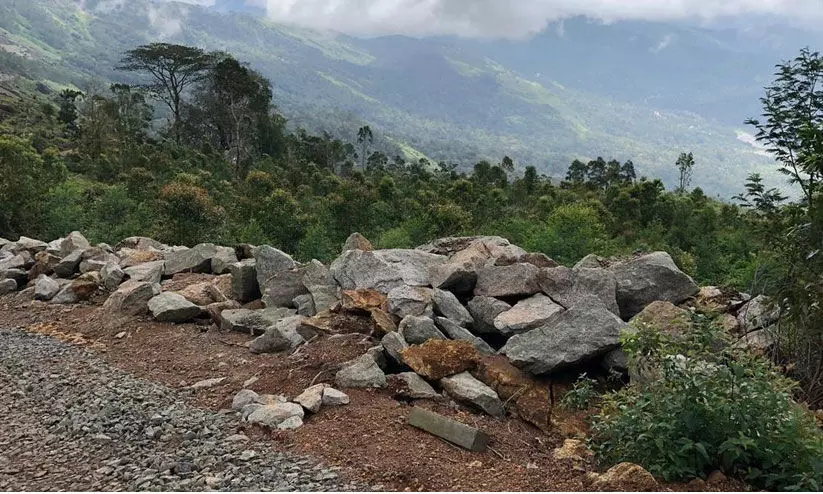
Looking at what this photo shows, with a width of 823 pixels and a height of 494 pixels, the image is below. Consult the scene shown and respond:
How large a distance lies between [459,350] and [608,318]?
1802 millimetres

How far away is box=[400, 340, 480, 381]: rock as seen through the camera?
277 inches

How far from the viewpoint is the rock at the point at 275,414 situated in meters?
6.11

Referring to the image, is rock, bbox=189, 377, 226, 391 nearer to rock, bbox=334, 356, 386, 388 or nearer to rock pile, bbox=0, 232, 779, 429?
rock pile, bbox=0, 232, 779, 429

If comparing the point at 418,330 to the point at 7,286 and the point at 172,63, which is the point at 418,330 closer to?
the point at 7,286

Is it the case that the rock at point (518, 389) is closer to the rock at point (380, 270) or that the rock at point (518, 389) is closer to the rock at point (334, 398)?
the rock at point (334, 398)

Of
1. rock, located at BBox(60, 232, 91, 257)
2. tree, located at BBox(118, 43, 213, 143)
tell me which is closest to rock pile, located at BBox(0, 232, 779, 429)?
rock, located at BBox(60, 232, 91, 257)

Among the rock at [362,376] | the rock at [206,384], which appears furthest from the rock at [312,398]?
the rock at [206,384]

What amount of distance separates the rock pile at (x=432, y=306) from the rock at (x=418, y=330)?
0.02 m

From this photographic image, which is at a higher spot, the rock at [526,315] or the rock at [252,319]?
the rock at [526,315]

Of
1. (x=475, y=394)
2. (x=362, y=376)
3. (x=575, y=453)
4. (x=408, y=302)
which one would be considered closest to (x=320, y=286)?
(x=408, y=302)

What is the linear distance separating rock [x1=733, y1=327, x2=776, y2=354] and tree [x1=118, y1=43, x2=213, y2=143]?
51739 mm

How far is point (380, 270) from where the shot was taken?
972cm

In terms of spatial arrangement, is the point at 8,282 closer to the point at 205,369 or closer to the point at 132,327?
the point at 132,327

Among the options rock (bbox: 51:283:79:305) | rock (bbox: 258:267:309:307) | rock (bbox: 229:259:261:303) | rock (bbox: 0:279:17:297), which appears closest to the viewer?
rock (bbox: 258:267:309:307)
